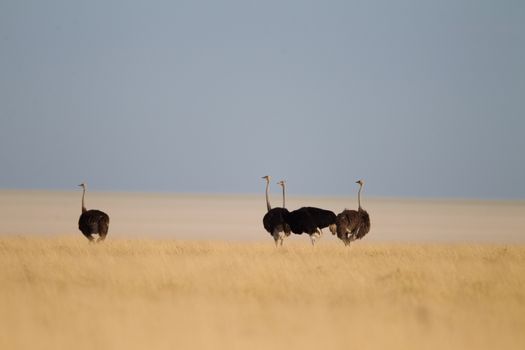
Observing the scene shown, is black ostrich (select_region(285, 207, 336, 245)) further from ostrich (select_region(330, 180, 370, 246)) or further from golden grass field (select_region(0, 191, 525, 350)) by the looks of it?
golden grass field (select_region(0, 191, 525, 350))

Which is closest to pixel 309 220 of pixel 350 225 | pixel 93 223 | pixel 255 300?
pixel 350 225

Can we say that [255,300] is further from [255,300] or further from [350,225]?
[350,225]

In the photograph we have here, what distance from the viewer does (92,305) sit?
9.48m

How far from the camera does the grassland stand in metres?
8.01

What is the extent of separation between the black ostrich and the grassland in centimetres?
158

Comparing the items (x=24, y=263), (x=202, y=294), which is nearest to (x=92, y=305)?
(x=202, y=294)

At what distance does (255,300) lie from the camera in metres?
10.4

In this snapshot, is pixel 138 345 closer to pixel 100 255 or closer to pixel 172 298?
pixel 172 298

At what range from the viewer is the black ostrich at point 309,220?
18297 mm

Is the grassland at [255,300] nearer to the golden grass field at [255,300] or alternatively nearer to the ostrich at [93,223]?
the golden grass field at [255,300]

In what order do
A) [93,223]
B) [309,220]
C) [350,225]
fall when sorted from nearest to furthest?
[93,223]
[350,225]
[309,220]

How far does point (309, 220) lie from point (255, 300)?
7962 mm

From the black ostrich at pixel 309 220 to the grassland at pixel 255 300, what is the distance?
5.18 ft

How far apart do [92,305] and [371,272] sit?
5.01 m
